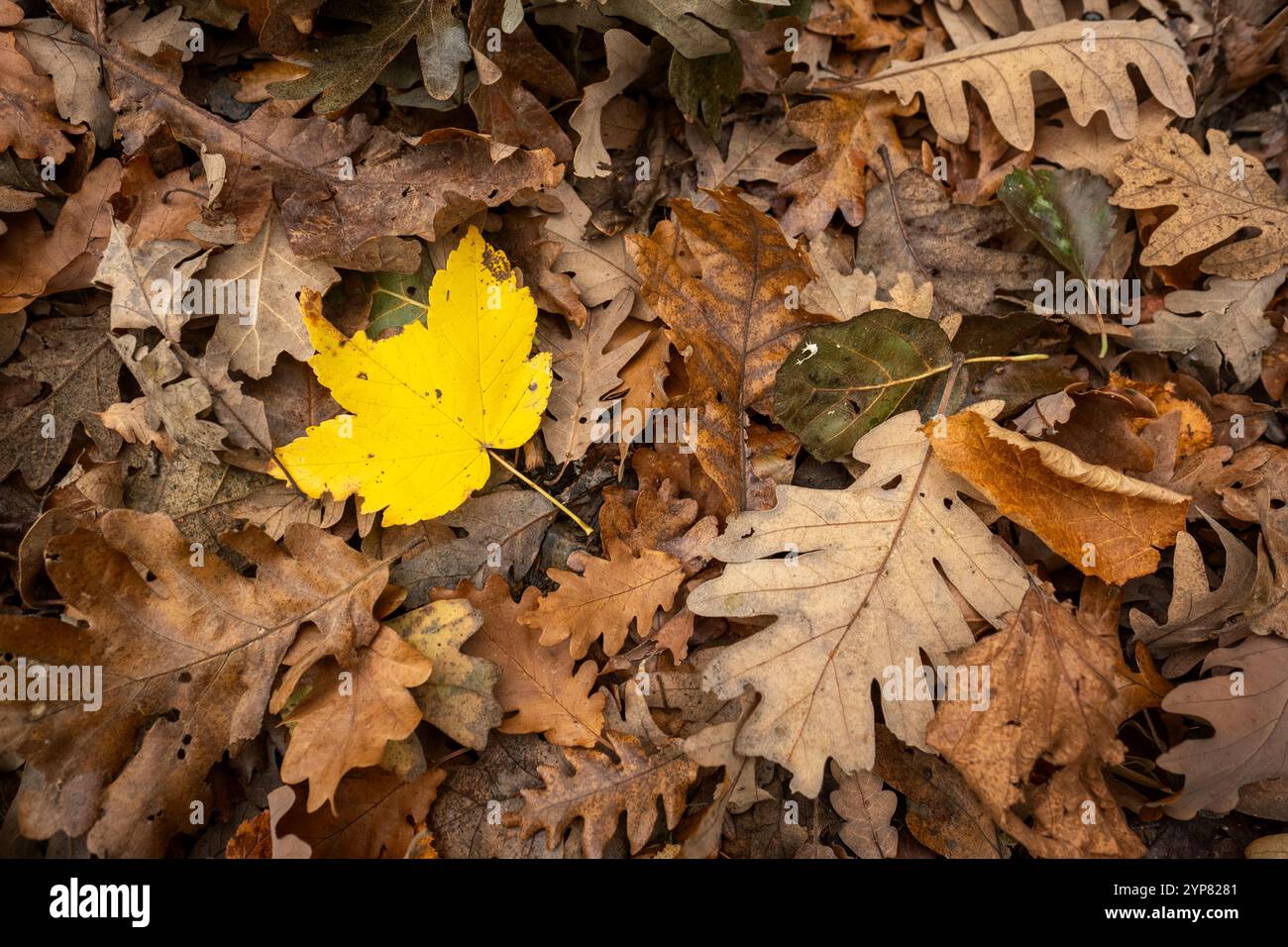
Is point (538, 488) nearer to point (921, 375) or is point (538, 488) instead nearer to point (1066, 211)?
point (921, 375)

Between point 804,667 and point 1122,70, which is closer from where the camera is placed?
point 804,667

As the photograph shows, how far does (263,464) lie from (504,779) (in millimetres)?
1037

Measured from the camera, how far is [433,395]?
7.00 feet

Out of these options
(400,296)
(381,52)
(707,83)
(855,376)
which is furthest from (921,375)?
(381,52)

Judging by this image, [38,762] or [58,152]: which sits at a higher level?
[58,152]

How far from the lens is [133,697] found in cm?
198

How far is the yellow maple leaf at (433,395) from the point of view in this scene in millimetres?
2092

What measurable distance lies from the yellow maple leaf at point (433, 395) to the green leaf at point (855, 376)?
67 centimetres

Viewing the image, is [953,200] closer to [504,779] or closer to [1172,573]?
[1172,573]

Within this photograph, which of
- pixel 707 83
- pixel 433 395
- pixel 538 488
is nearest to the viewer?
pixel 433 395

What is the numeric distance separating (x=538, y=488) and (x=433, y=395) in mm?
369

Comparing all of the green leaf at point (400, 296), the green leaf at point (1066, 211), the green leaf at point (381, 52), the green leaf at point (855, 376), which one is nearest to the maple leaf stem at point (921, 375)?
the green leaf at point (855, 376)

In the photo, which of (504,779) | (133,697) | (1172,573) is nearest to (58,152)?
(133,697)

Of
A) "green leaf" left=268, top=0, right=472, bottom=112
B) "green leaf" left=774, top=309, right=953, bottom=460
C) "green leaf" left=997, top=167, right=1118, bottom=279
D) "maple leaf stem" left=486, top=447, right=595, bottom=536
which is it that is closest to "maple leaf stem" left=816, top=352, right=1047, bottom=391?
"green leaf" left=774, top=309, right=953, bottom=460
